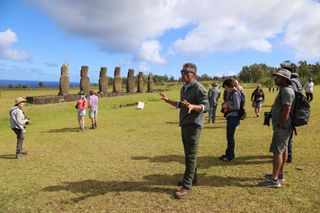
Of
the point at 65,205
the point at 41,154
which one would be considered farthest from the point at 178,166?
the point at 41,154

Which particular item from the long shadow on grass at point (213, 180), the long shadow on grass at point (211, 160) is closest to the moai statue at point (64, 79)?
the long shadow on grass at point (211, 160)

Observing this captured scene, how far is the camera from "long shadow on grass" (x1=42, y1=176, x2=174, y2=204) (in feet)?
20.7

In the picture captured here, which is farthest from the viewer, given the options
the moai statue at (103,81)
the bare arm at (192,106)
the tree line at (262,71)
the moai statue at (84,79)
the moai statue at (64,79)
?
the tree line at (262,71)

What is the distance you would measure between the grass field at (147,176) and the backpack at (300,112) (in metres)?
1.30

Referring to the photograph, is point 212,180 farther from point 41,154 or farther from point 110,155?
point 41,154

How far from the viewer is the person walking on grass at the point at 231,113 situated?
805 cm

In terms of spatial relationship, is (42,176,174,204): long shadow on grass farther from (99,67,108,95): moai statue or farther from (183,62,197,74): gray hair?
(99,67,108,95): moai statue

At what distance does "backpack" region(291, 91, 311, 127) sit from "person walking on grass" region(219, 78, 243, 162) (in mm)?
2083

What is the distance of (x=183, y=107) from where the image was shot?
19.3 feet

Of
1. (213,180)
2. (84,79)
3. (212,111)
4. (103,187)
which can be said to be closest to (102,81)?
(84,79)

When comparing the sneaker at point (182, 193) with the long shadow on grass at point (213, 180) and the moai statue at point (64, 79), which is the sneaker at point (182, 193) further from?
the moai statue at point (64, 79)

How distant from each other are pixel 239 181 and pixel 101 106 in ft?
74.1

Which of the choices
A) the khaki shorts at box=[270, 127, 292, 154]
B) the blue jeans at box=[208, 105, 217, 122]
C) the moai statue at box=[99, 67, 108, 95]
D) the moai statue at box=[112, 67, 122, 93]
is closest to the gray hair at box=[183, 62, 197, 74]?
the khaki shorts at box=[270, 127, 292, 154]

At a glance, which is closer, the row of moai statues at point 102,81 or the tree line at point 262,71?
the row of moai statues at point 102,81
